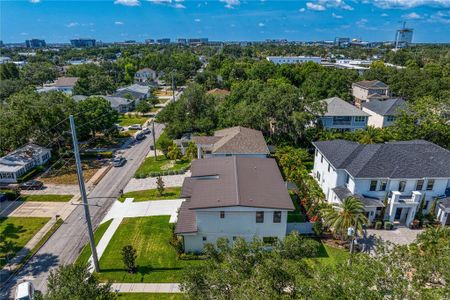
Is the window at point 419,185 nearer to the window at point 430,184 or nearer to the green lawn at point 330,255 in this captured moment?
the window at point 430,184

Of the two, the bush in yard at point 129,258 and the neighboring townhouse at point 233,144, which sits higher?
the neighboring townhouse at point 233,144

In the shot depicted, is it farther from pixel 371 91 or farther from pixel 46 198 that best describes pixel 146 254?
pixel 371 91

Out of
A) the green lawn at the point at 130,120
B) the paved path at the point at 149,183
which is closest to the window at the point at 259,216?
the paved path at the point at 149,183

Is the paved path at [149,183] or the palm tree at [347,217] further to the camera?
the paved path at [149,183]

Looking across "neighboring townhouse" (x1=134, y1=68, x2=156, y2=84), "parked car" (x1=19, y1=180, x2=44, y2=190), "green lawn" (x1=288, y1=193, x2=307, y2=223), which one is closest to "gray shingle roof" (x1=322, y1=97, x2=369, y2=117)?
"green lawn" (x1=288, y1=193, x2=307, y2=223)

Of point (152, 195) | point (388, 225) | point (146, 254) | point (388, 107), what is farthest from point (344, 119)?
point (146, 254)

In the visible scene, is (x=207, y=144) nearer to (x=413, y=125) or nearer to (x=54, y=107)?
(x=54, y=107)
